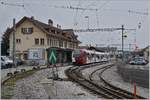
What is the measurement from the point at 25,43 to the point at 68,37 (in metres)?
18.6

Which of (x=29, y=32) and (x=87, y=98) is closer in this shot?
(x=87, y=98)

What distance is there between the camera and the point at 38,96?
56.7ft

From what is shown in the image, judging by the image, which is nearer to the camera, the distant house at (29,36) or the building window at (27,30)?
the distant house at (29,36)

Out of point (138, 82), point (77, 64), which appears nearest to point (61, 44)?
point (77, 64)

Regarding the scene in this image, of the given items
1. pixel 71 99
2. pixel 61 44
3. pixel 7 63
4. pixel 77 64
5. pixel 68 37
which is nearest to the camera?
pixel 71 99

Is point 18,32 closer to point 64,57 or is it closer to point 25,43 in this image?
point 25,43

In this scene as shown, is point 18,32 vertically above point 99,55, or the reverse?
point 18,32

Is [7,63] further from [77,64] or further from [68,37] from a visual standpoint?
[68,37]

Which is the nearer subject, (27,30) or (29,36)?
(27,30)

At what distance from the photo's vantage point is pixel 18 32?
70562 millimetres

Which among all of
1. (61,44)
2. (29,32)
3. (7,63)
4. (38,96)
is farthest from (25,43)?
(38,96)

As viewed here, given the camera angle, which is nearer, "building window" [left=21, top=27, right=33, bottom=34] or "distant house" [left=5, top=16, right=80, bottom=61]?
"distant house" [left=5, top=16, right=80, bottom=61]

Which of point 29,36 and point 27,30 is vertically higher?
point 27,30

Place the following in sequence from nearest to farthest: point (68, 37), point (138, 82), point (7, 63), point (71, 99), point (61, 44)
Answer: point (71, 99)
point (138, 82)
point (7, 63)
point (61, 44)
point (68, 37)
